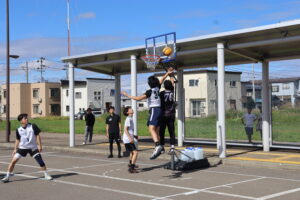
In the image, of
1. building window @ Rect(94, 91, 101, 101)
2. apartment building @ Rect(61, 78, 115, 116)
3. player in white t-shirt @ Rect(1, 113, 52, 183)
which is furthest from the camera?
building window @ Rect(94, 91, 101, 101)

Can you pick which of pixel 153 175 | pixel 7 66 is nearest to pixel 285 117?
pixel 153 175

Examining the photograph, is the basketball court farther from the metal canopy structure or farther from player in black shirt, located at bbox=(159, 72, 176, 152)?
the metal canopy structure

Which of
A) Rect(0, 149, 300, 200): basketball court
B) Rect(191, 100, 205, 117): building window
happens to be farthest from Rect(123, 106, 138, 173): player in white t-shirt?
Rect(191, 100, 205, 117): building window

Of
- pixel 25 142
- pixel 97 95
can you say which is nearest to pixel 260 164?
pixel 25 142

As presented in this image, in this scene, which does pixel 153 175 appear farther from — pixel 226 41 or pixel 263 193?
pixel 226 41

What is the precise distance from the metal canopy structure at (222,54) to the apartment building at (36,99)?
6322 centimetres

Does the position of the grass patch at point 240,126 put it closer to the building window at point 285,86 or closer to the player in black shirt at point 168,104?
the building window at point 285,86

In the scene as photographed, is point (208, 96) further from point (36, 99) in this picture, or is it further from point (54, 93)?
point (36, 99)

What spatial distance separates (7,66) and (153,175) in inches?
568

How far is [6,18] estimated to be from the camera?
2233 centimetres

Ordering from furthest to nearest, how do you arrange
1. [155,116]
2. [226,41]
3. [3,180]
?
1. [226,41]
2. [3,180]
3. [155,116]

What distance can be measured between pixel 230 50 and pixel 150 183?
20.1ft

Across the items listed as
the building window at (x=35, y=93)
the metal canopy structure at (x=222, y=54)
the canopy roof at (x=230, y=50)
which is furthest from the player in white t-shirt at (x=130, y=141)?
the building window at (x=35, y=93)

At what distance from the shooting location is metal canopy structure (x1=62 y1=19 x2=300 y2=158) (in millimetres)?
12727
